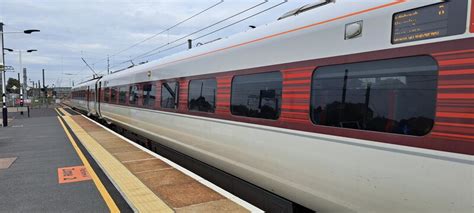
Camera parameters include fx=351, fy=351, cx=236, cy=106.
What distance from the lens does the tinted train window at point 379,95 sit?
283 cm

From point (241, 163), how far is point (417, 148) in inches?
110

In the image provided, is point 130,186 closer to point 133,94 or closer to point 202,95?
point 202,95

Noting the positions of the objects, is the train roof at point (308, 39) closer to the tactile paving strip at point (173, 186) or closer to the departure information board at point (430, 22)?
the departure information board at point (430, 22)

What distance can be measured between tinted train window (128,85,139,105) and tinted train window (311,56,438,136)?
8.80 m

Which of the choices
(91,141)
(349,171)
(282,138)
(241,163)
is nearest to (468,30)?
(349,171)

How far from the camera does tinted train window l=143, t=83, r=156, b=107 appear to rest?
9672 mm

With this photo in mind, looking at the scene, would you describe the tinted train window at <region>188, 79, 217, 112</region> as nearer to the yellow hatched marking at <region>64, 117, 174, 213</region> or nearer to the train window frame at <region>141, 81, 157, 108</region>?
the yellow hatched marking at <region>64, 117, 174, 213</region>

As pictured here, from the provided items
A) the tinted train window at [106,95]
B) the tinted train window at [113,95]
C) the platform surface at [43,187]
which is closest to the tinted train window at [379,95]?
the platform surface at [43,187]

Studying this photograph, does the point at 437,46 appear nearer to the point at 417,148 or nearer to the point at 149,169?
the point at 417,148

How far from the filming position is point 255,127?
4.82m

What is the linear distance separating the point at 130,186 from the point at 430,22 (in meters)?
4.77

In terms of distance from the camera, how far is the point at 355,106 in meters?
3.42

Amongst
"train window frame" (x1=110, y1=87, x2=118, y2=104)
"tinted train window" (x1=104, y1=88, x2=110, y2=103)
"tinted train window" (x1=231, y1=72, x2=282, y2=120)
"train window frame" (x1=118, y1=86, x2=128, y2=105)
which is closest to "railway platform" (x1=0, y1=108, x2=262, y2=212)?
"tinted train window" (x1=231, y1=72, x2=282, y2=120)

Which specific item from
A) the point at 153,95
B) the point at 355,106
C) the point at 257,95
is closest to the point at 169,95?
the point at 153,95
